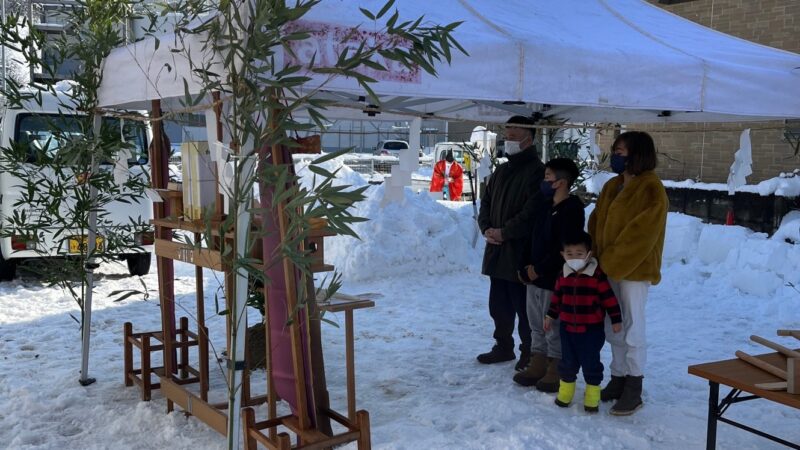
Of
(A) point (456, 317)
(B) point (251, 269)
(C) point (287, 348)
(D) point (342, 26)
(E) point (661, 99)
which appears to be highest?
(D) point (342, 26)

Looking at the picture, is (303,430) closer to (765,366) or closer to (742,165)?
(765,366)

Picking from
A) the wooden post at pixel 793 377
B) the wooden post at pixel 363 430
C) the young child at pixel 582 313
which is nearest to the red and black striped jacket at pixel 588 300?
the young child at pixel 582 313

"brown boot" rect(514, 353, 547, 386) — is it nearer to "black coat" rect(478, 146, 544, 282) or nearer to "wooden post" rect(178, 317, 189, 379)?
"black coat" rect(478, 146, 544, 282)

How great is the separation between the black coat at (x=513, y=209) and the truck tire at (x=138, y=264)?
225 inches

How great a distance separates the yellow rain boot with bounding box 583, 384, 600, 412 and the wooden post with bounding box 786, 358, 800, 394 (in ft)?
4.43

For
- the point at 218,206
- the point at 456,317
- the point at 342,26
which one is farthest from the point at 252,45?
the point at 456,317

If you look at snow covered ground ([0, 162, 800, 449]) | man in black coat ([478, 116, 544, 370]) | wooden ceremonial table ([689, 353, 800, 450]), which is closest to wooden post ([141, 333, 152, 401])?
snow covered ground ([0, 162, 800, 449])

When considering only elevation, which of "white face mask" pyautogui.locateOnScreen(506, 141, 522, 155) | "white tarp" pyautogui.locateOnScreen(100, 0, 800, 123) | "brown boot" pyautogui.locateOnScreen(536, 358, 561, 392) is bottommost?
"brown boot" pyautogui.locateOnScreen(536, 358, 561, 392)

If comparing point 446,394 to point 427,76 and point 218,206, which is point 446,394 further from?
point 427,76

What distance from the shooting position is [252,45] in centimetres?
244

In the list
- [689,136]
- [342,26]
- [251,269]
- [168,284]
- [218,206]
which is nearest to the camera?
[251,269]

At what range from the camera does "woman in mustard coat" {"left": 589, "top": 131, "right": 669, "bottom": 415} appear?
396 cm

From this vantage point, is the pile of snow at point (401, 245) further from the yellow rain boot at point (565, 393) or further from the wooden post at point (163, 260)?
the yellow rain boot at point (565, 393)

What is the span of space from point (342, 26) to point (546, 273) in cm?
224
